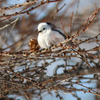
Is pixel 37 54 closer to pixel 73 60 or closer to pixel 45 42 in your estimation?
pixel 45 42

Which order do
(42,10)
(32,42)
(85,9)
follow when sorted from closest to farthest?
(32,42)
(42,10)
(85,9)

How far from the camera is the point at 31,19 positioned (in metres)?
2.36

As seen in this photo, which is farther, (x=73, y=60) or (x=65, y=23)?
(x=65, y=23)

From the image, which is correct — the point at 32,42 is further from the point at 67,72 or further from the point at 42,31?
the point at 67,72

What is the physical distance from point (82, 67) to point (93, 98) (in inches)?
37.8

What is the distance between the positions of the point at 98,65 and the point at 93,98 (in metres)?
1.03

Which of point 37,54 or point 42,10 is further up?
point 42,10

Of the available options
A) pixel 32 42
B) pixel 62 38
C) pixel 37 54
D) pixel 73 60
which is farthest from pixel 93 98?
pixel 37 54

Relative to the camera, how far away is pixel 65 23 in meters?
2.41

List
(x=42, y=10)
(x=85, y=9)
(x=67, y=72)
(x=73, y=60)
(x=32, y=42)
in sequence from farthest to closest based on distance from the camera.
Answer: (x=85, y=9) < (x=42, y=10) < (x=73, y=60) < (x=67, y=72) < (x=32, y=42)

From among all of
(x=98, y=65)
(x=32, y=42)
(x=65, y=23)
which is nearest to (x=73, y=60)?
(x=65, y=23)

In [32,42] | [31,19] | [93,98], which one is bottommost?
[93,98]

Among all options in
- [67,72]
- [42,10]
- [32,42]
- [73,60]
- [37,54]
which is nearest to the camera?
[37,54]

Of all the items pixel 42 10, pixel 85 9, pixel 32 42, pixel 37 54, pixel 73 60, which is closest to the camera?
pixel 37 54
